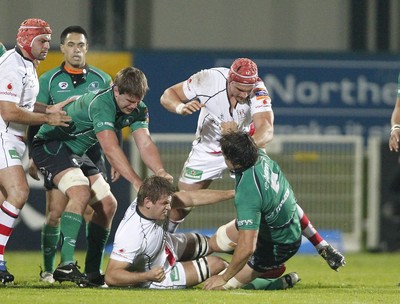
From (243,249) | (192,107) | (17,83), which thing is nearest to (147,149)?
(192,107)

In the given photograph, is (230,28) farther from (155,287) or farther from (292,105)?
(155,287)

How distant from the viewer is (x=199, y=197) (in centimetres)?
889

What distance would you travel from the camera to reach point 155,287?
8.91m

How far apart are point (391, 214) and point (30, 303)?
707 cm

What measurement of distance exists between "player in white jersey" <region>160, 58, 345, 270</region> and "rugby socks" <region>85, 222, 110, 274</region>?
695 millimetres

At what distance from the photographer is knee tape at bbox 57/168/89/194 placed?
916 cm

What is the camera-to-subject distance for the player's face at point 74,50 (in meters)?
10.7

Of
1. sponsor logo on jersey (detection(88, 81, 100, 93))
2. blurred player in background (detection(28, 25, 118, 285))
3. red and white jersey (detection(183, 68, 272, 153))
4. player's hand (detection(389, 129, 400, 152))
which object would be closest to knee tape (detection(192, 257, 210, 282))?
blurred player in background (detection(28, 25, 118, 285))

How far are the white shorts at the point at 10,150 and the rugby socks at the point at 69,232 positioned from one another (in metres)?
0.57

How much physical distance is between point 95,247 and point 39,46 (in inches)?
66.6

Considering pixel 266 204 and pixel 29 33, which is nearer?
pixel 266 204

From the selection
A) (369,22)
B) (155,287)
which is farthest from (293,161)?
(155,287)

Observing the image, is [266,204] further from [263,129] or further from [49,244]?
[49,244]

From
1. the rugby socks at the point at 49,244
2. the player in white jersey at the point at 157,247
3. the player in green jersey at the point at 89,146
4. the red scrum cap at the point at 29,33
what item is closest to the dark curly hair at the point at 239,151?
the player in white jersey at the point at 157,247
